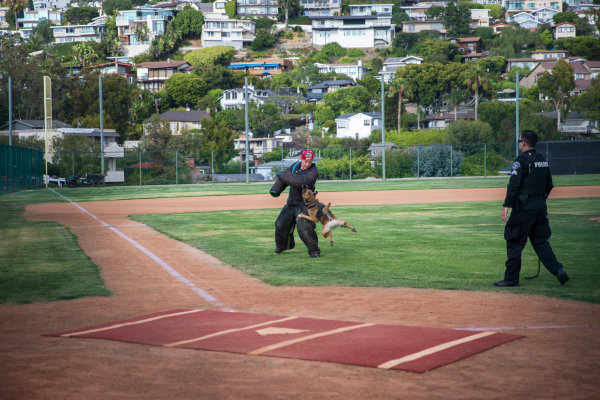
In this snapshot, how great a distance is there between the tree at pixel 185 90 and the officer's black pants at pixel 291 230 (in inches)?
4907

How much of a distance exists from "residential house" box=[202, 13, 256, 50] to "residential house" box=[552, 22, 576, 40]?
78.5 m

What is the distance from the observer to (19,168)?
46938mm

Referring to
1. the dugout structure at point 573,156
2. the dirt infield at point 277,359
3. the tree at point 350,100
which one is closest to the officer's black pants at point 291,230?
the dirt infield at point 277,359

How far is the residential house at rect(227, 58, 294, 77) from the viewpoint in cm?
16550

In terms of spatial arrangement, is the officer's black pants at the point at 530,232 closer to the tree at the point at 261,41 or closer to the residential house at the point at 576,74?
the residential house at the point at 576,74

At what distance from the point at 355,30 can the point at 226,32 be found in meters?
33.9

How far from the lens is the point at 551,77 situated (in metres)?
111

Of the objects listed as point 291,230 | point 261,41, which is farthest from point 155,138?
point 261,41

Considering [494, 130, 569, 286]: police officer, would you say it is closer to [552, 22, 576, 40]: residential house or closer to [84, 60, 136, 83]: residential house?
[84, 60, 136, 83]: residential house

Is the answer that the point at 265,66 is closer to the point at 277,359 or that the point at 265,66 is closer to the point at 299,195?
the point at 299,195

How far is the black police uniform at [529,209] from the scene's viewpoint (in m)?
10.2

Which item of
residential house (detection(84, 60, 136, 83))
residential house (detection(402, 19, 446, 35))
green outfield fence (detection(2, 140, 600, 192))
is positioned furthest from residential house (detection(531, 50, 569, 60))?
green outfield fence (detection(2, 140, 600, 192))

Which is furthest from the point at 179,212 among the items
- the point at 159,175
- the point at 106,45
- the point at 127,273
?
the point at 106,45

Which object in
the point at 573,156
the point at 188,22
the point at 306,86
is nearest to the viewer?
the point at 573,156
